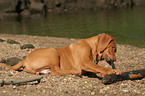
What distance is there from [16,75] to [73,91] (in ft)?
8.73

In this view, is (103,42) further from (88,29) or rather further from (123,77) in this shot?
(88,29)

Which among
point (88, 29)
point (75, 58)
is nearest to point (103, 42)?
point (75, 58)

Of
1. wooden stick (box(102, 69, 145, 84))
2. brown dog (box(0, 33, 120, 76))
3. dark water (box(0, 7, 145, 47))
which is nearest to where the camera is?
wooden stick (box(102, 69, 145, 84))

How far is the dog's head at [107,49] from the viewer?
25.7 ft

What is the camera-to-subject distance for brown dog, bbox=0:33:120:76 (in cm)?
798

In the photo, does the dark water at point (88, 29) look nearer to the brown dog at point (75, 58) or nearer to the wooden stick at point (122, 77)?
the wooden stick at point (122, 77)

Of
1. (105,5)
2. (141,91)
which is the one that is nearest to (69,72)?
(141,91)

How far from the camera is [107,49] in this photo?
7.93 m

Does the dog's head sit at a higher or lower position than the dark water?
higher

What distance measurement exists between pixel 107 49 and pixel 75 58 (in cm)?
140

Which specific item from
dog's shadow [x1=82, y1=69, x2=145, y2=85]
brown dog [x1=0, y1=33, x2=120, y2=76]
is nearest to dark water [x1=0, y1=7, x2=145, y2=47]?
dog's shadow [x1=82, y1=69, x2=145, y2=85]

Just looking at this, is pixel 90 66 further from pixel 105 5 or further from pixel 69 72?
pixel 105 5

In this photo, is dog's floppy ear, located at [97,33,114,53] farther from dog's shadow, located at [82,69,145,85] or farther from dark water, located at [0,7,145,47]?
dark water, located at [0,7,145,47]

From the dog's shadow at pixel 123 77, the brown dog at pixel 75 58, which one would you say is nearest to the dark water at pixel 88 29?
the dog's shadow at pixel 123 77
